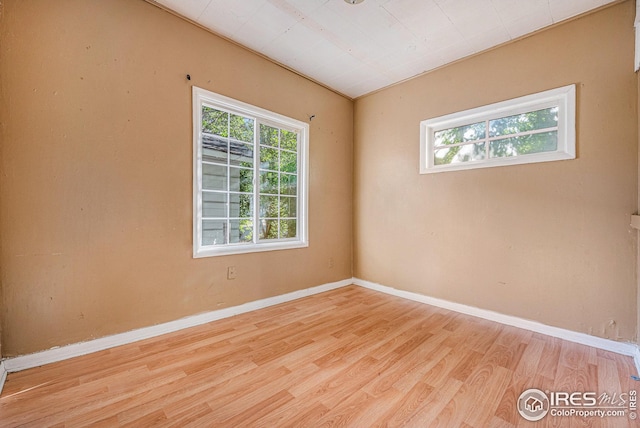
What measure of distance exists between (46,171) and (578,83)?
4.19m

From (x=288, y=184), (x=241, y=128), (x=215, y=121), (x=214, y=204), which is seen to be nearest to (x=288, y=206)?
(x=288, y=184)

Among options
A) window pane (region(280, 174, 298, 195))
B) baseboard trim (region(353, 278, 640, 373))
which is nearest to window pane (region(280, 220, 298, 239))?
window pane (region(280, 174, 298, 195))

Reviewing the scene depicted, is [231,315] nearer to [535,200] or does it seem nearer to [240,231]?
[240,231]

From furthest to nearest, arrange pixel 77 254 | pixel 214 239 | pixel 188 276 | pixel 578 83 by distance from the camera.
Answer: pixel 214 239
pixel 188 276
pixel 578 83
pixel 77 254

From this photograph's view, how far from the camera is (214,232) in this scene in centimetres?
272

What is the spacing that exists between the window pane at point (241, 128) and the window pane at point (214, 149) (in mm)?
161

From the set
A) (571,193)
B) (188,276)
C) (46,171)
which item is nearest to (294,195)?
(188,276)

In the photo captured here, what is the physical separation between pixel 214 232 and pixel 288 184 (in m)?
1.11

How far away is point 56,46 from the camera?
6.21 feet

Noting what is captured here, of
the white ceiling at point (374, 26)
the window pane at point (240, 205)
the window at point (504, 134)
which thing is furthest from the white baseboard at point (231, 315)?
the white ceiling at point (374, 26)

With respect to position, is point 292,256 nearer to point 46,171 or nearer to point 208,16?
point 46,171

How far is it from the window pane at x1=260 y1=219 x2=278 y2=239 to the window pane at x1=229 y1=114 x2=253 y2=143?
943mm

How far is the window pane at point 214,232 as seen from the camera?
8.68 feet

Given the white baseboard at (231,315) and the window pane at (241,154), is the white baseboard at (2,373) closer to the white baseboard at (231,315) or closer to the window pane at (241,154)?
the white baseboard at (231,315)
